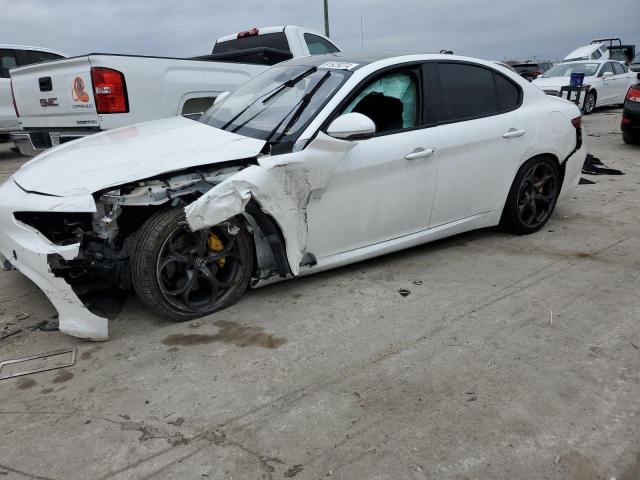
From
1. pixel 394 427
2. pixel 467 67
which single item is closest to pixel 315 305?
pixel 394 427

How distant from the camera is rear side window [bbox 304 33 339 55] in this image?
8.08 metres

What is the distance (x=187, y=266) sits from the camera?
3.17 meters

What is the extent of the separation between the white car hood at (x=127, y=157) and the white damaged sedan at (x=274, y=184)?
0.04ft

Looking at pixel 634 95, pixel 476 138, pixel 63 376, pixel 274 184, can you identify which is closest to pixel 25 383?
pixel 63 376

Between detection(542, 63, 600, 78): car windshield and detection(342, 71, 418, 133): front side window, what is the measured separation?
12988mm

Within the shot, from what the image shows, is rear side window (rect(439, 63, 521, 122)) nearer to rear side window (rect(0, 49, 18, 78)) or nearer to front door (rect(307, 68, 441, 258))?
front door (rect(307, 68, 441, 258))

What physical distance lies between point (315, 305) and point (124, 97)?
326cm

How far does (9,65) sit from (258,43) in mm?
5367

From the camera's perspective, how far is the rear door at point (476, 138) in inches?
155

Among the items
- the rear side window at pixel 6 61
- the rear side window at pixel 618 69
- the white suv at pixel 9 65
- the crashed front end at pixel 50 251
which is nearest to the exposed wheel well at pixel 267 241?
the crashed front end at pixel 50 251

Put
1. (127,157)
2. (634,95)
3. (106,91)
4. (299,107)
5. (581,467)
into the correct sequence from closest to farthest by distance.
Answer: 1. (581,467)
2. (127,157)
3. (299,107)
4. (106,91)
5. (634,95)

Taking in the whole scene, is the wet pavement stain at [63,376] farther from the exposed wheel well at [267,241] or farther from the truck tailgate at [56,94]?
the truck tailgate at [56,94]

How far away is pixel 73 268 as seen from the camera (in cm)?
288

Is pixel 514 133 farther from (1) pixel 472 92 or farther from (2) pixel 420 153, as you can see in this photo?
(2) pixel 420 153
